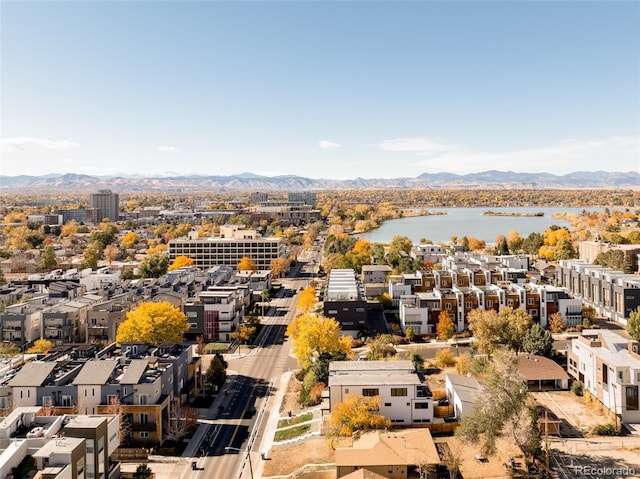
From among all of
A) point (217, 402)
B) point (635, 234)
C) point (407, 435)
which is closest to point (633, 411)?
point (407, 435)

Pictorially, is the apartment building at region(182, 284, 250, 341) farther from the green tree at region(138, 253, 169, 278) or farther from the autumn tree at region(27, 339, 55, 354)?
the green tree at region(138, 253, 169, 278)

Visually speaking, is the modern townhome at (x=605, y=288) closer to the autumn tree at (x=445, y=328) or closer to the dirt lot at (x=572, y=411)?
the autumn tree at (x=445, y=328)

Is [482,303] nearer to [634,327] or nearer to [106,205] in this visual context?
[634,327]

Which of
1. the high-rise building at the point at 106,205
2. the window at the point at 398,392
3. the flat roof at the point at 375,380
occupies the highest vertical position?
the high-rise building at the point at 106,205

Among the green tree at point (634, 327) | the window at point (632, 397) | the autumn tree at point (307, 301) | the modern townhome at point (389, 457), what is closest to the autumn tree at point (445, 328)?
the autumn tree at point (307, 301)

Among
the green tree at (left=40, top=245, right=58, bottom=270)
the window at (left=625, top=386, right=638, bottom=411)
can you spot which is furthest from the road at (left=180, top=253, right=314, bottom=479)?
the green tree at (left=40, top=245, right=58, bottom=270)

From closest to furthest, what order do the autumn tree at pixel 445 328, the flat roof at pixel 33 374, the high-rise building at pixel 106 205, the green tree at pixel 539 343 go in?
the flat roof at pixel 33 374 → the green tree at pixel 539 343 → the autumn tree at pixel 445 328 → the high-rise building at pixel 106 205

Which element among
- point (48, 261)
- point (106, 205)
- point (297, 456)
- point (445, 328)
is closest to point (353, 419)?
point (297, 456)
